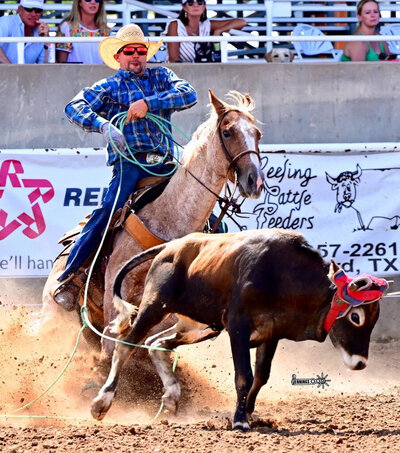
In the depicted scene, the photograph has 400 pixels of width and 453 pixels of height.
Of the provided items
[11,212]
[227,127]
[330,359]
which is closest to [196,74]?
[11,212]

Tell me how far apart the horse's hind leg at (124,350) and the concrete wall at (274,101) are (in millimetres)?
4515

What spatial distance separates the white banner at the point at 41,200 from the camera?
389 inches

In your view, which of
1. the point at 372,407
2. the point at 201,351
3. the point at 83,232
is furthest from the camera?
the point at 201,351

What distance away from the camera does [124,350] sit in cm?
646

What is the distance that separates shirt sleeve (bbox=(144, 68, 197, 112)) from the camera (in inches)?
294

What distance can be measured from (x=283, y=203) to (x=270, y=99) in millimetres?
1388

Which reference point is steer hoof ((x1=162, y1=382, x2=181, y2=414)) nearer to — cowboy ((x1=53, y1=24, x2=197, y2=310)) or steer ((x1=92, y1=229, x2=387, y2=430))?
steer ((x1=92, y1=229, x2=387, y2=430))

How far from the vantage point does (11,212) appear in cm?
991

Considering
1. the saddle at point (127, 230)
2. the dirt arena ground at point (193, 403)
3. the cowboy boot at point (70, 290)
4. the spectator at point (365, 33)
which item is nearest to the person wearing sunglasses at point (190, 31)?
the spectator at point (365, 33)

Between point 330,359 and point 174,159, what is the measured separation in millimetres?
3252

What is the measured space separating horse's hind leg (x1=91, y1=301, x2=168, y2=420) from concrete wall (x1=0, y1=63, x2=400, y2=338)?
452cm

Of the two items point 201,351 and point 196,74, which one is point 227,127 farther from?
point 196,74

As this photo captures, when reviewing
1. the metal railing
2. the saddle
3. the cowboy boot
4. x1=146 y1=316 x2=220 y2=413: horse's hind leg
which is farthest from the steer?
the metal railing

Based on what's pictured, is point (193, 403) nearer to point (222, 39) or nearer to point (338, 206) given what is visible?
point (338, 206)
